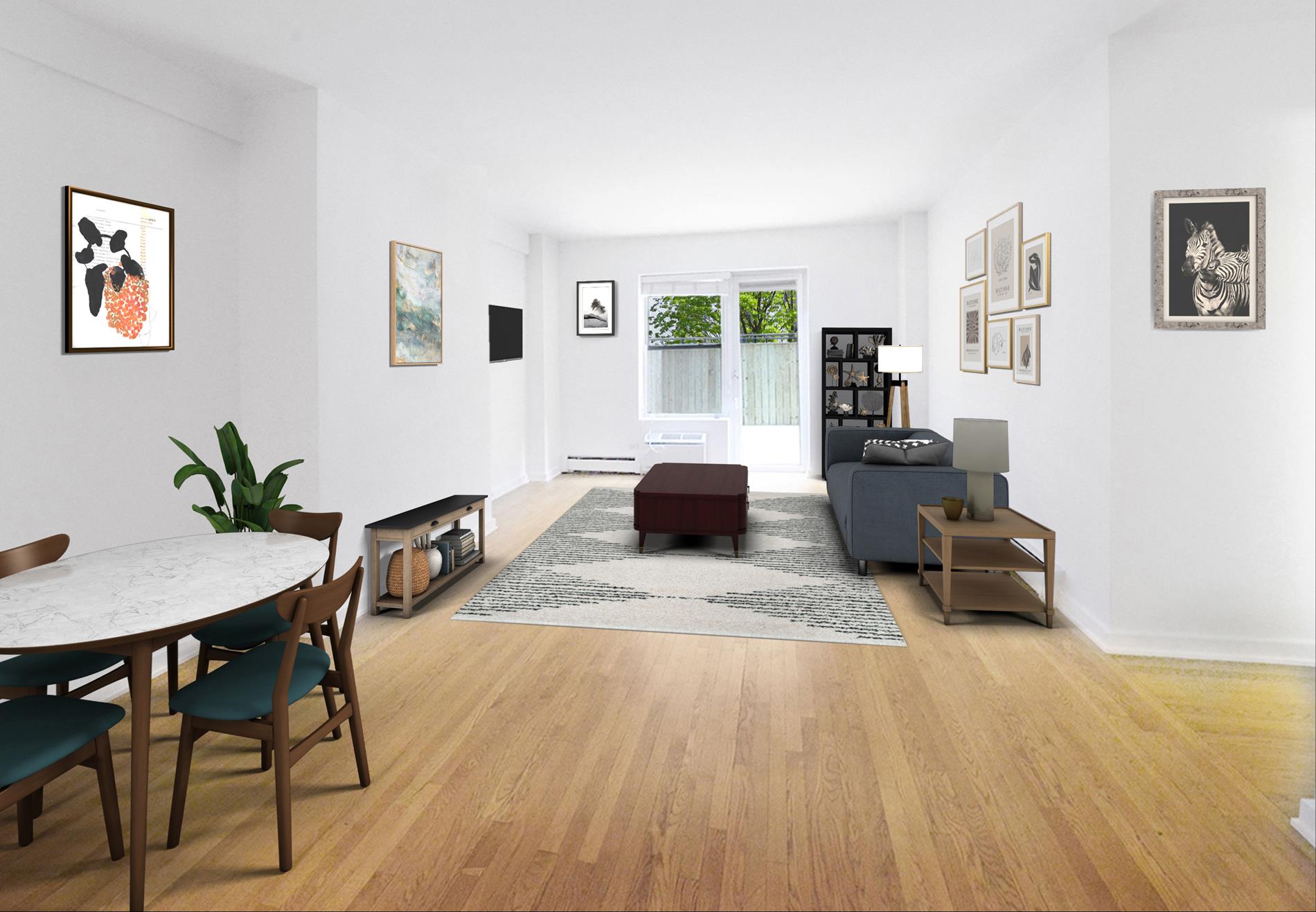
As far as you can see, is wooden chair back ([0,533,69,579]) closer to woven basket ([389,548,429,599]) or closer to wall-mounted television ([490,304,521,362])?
woven basket ([389,548,429,599])

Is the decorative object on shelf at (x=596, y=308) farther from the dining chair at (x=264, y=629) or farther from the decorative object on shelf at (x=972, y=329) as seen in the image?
the dining chair at (x=264, y=629)

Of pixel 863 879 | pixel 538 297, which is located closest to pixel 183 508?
pixel 863 879

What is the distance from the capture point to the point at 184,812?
224cm

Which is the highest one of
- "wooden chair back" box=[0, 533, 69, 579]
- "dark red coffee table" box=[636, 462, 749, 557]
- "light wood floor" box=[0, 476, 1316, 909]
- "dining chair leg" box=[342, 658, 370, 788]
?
"wooden chair back" box=[0, 533, 69, 579]

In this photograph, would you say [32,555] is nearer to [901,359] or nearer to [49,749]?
[49,749]

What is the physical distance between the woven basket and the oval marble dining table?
1.54 m

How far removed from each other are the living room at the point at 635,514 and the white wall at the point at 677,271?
102 inches

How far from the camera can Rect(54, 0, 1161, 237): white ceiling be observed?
3.04m

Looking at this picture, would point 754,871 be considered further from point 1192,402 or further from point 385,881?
point 1192,402

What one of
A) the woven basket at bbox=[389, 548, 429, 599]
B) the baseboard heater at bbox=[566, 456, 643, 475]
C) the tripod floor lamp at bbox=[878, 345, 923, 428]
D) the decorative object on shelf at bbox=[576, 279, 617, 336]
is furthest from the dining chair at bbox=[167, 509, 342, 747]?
the decorative object on shelf at bbox=[576, 279, 617, 336]

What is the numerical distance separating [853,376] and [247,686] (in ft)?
22.9

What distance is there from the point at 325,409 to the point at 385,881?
2.49m

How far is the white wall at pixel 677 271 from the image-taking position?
8.20 metres

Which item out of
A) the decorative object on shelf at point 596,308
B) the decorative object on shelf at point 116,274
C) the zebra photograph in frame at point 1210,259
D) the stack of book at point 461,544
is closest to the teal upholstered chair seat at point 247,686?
the decorative object on shelf at point 116,274
